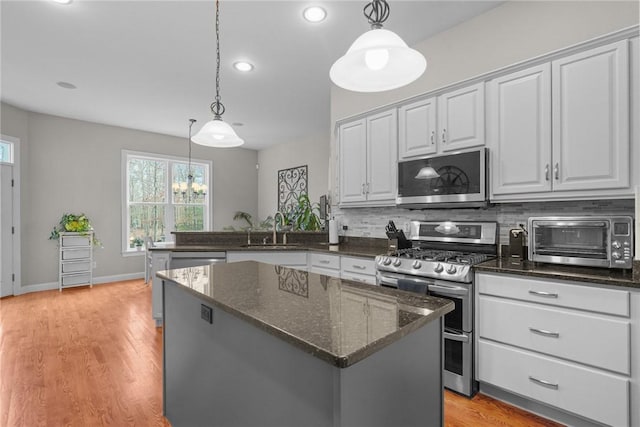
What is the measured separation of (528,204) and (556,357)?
114cm

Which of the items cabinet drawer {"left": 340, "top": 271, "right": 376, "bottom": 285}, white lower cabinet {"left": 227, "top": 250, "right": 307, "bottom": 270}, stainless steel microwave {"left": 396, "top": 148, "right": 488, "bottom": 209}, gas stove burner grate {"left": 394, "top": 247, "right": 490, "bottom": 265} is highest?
stainless steel microwave {"left": 396, "top": 148, "right": 488, "bottom": 209}

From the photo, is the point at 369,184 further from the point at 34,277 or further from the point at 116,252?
the point at 34,277

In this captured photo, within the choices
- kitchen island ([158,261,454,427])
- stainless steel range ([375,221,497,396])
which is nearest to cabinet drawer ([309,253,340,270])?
stainless steel range ([375,221,497,396])

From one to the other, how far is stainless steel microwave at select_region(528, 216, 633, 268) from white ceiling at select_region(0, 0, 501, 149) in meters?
1.84

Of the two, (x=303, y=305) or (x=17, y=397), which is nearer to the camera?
(x=303, y=305)

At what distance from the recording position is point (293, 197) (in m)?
6.91

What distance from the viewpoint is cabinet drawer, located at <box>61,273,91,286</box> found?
5.14 meters

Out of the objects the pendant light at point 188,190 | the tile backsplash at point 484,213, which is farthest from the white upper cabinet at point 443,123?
the pendant light at point 188,190

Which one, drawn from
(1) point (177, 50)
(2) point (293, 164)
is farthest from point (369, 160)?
(2) point (293, 164)

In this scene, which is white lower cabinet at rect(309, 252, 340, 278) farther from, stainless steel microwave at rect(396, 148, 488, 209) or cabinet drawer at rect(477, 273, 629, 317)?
cabinet drawer at rect(477, 273, 629, 317)

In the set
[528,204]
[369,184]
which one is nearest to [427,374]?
[528,204]

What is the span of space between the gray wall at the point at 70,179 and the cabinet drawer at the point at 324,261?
4285 mm

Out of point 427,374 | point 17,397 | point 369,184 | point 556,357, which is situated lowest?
point 17,397

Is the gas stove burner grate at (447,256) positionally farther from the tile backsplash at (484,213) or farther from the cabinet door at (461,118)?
the cabinet door at (461,118)
